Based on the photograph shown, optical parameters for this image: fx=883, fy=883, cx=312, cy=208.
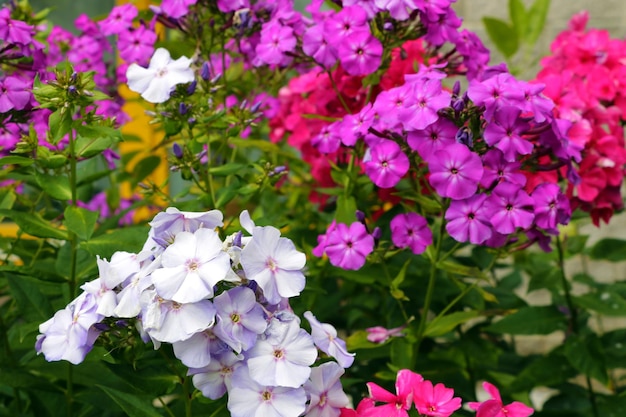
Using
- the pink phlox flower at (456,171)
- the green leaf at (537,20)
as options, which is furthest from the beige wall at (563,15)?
the pink phlox flower at (456,171)

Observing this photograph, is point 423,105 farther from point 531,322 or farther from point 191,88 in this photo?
point 531,322

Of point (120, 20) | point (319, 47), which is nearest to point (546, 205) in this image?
point (319, 47)

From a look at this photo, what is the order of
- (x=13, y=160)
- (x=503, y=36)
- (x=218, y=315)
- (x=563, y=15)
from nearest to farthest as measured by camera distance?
1. (x=218, y=315)
2. (x=13, y=160)
3. (x=503, y=36)
4. (x=563, y=15)

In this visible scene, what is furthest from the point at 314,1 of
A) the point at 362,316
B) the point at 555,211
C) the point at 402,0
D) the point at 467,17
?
the point at 467,17

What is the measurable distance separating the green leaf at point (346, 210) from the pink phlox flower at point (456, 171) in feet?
0.75

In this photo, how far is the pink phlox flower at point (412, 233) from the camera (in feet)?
3.82

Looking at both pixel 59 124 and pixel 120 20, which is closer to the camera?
pixel 59 124

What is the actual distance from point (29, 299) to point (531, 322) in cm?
80

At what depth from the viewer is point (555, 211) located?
1129mm

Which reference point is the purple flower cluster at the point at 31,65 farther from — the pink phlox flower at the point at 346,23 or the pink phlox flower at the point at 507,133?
the pink phlox flower at the point at 507,133

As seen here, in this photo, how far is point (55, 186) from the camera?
3.69 feet

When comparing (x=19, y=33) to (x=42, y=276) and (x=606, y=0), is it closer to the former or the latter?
(x=42, y=276)

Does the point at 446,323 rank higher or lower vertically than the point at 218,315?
lower

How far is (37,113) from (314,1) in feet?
1.47
